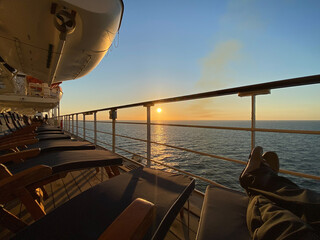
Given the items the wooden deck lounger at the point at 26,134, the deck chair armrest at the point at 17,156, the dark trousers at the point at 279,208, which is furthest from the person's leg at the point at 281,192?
the wooden deck lounger at the point at 26,134

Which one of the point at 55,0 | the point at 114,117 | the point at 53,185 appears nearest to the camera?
the point at 53,185

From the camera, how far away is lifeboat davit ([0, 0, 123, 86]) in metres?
2.19

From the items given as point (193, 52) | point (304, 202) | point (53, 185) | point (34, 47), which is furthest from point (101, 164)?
point (193, 52)

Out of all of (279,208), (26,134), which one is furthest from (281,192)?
(26,134)

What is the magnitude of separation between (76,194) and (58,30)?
236cm

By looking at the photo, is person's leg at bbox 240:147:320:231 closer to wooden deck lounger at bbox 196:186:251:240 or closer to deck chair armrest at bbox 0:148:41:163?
wooden deck lounger at bbox 196:186:251:240

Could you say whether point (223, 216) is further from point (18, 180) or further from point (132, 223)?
point (18, 180)

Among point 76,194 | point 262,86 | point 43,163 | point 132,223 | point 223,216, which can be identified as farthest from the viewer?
point 76,194

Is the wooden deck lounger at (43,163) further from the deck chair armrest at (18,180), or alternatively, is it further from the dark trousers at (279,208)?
the dark trousers at (279,208)

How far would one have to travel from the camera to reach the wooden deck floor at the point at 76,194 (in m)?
0.94

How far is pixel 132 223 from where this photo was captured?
34cm

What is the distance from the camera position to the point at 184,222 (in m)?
1.02

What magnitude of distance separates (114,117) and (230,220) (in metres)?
1.96

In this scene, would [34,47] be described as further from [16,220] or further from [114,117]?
[16,220]
